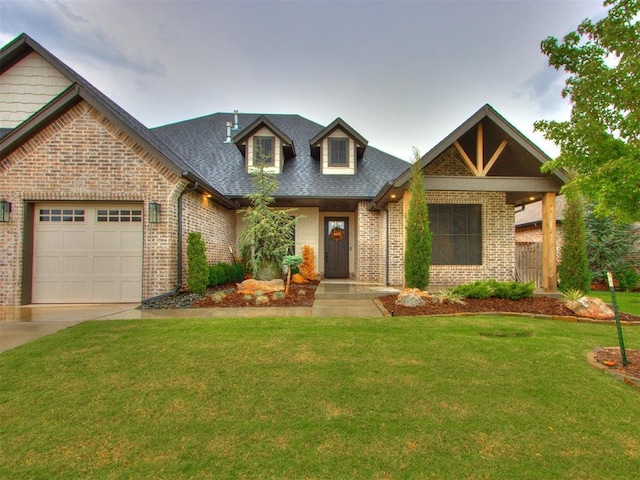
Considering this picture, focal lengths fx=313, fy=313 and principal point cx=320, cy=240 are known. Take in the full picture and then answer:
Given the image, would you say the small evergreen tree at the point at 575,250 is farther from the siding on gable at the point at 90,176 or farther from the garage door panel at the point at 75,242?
the garage door panel at the point at 75,242

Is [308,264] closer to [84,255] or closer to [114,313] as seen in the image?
[114,313]

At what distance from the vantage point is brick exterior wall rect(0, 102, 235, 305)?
25.2ft

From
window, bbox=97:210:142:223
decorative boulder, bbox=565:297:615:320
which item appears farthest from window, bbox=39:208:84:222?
decorative boulder, bbox=565:297:615:320

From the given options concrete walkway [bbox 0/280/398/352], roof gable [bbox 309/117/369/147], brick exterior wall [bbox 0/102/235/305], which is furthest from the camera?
roof gable [bbox 309/117/369/147]

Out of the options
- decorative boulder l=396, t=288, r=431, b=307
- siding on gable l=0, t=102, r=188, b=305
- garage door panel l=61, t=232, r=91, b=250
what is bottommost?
decorative boulder l=396, t=288, r=431, b=307

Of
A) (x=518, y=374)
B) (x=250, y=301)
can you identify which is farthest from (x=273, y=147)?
(x=518, y=374)

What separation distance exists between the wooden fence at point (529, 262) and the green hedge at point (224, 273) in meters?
10.1

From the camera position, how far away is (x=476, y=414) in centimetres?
252

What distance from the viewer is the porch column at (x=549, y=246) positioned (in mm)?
8742

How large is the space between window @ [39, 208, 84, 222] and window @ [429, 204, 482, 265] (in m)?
10.3

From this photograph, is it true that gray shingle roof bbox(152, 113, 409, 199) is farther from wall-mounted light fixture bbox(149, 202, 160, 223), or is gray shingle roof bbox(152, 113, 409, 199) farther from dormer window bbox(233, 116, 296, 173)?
wall-mounted light fixture bbox(149, 202, 160, 223)

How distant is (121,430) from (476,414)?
8.92ft

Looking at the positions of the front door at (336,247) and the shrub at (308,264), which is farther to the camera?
the front door at (336,247)

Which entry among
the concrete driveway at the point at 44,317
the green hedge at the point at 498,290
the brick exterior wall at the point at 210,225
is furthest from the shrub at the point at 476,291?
the brick exterior wall at the point at 210,225
